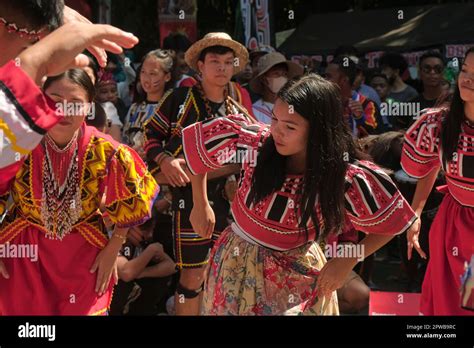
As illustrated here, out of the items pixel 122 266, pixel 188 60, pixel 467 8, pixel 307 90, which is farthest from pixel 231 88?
pixel 467 8

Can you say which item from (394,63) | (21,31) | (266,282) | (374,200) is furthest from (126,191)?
(394,63)

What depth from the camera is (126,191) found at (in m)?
3.98

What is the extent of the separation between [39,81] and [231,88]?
3785 millimetres

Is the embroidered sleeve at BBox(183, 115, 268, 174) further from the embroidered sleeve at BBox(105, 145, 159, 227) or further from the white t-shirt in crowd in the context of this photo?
the white t-shirt in crowd

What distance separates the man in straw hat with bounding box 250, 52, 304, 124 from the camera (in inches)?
263

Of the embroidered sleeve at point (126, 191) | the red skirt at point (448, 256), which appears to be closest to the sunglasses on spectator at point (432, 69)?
the red skirt at point (448, 256)

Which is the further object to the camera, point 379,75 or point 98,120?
point 379,75

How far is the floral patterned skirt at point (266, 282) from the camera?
11.8 feet

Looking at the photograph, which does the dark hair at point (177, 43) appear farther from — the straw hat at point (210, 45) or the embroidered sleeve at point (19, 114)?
the embroidered sleeve at point (19, 114)

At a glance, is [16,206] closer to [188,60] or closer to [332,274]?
[332,274]

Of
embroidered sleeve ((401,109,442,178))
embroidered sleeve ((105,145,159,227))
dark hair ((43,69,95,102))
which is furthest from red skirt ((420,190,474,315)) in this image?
dark hair ((43,69,95,102))

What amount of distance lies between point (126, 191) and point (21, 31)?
1.61 metres

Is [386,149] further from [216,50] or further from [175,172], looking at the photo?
[175,172]

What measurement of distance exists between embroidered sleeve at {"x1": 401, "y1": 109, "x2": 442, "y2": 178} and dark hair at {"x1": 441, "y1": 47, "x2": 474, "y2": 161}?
0.30 ft
